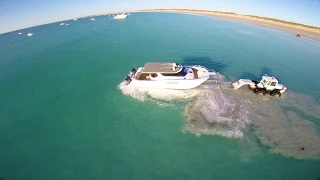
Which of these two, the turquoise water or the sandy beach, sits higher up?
the sandy beach

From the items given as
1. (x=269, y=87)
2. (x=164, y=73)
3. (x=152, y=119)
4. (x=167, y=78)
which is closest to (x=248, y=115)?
(x=269, y=87)

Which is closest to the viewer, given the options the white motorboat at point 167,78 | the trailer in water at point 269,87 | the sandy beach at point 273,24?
the white motorboat at point 167,78

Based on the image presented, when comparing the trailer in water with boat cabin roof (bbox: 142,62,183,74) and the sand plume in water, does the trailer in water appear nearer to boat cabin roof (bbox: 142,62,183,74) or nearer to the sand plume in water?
the sand plume in water

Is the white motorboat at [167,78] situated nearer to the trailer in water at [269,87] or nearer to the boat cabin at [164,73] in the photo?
the boat cabin at [164,73]

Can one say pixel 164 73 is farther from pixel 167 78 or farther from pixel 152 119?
pixel 152 119

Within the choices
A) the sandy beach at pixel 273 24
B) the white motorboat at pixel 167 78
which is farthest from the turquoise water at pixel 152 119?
the sandy beach at pixel 273 24

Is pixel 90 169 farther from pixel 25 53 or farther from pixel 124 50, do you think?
pixel 25 53

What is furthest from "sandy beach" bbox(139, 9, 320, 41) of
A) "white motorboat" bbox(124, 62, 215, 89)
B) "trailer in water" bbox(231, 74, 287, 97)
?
"white motorboat" bbox(124, 62, 215, 89)

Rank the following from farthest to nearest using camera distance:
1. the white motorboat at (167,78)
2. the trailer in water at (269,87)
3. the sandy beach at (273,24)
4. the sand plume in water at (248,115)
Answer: the sandy beach at (273,24)
the trailer in water at (269,87)
the white motorboat at (167,78)
the sand plume in water at (248,115)
